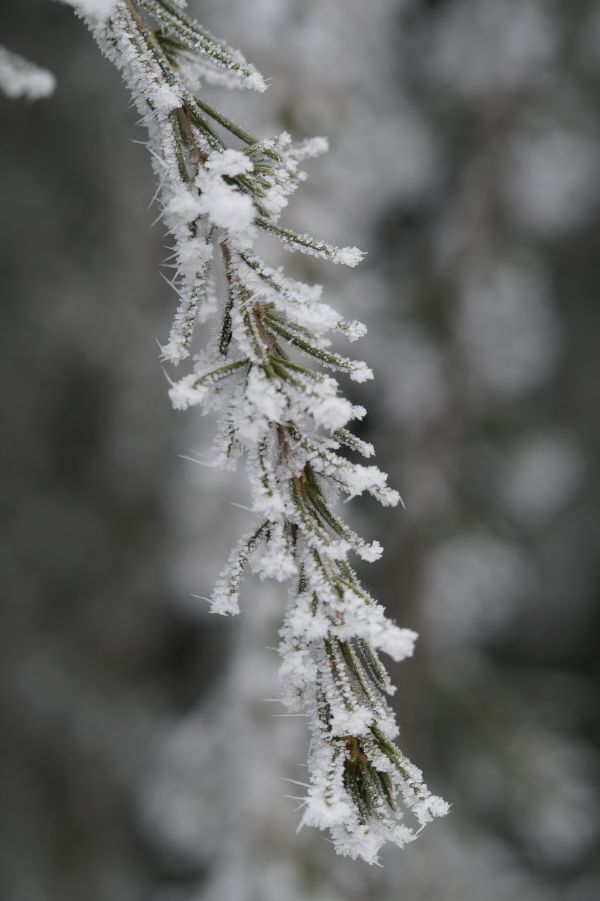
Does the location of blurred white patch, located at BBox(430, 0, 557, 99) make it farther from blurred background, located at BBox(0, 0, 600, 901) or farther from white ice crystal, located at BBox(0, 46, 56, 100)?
white ice crystal, located at BBox(0, 46, 56, 100)

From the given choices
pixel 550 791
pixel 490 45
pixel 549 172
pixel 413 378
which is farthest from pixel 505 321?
pixel 550 791

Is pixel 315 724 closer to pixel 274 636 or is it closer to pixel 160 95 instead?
pixel 160 95

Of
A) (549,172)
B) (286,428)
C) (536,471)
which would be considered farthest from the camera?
(536,471)

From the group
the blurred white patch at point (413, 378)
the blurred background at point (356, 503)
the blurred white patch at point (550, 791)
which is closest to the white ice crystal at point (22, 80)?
the blurred background at point (356, 503)

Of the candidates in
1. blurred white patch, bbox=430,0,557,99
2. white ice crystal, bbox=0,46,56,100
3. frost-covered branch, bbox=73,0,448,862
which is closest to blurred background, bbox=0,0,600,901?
blurred white patch, bbox=430,0,557,99

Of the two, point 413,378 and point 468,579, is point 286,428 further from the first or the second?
point 468,579

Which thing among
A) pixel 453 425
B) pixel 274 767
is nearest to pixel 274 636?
pixel 274 767

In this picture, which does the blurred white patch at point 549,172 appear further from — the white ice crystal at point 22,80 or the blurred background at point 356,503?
the white ice crystal at point 22,80
